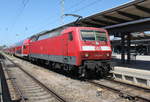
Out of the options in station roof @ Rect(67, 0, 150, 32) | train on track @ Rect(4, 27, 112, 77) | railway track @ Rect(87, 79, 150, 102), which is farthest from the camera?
station roof @ Rect(67, 0, 150, 32)

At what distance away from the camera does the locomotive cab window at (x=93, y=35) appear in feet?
38.8

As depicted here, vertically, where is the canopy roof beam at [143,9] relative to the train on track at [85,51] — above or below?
above

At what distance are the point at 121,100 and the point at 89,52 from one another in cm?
437

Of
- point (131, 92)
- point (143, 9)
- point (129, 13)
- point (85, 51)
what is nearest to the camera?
point (131, 92)

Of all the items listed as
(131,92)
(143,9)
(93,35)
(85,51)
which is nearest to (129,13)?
(143,9)

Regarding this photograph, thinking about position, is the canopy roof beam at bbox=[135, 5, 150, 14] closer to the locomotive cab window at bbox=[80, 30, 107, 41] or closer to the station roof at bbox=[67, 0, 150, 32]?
the station roof at bbox=[67, 0, 150, 32]

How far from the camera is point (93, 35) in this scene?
12.1 m

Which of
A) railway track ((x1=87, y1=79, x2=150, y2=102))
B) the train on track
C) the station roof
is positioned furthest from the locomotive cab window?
railway track ((x1=87, y1=79, x2=150, y2=102))

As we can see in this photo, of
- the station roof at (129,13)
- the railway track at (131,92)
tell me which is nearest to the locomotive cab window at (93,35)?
the station roof at (129,13)

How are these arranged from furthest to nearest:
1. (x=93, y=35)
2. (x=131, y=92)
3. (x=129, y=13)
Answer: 1. (x=129, y=13)
2. (x=93, y=35)
3. (x=131, y=92)

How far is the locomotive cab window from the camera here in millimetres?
11836

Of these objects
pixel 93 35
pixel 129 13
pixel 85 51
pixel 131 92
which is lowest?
pixel 131 92

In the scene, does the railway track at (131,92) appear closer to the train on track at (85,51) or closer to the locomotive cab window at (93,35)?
the train on track at (85,51)

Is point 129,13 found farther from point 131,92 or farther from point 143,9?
point 131,92
